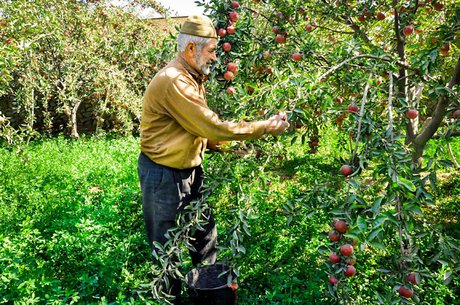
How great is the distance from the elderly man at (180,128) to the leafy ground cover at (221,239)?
0.58 feet

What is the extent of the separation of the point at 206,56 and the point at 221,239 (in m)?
1.78

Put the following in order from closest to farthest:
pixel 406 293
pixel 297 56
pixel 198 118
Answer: pixel 406 293 → pixel 198 118 → pixel 297 56

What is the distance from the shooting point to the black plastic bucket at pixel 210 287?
7.88 feet

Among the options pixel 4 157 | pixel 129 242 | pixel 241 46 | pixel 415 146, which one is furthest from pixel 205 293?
pixel 4 157

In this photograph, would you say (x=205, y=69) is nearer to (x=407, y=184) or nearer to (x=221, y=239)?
(x=407, y=184)

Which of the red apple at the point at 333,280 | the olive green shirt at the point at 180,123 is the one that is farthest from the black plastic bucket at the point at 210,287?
the olive green shirt at the point at 180,123

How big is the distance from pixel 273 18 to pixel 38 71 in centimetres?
701

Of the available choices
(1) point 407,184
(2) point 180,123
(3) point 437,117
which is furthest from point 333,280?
(3) point 437,117

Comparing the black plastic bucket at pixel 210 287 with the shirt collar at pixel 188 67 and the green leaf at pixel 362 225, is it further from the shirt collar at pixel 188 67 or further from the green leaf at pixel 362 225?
the shirt collar at pixel 188 67

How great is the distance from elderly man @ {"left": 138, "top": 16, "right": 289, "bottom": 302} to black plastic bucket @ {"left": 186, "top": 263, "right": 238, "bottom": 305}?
0.14 meters

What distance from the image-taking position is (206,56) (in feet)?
7.43

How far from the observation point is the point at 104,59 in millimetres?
8828

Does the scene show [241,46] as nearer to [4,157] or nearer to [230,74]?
[230,74]

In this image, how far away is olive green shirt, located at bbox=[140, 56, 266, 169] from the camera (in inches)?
81.0
